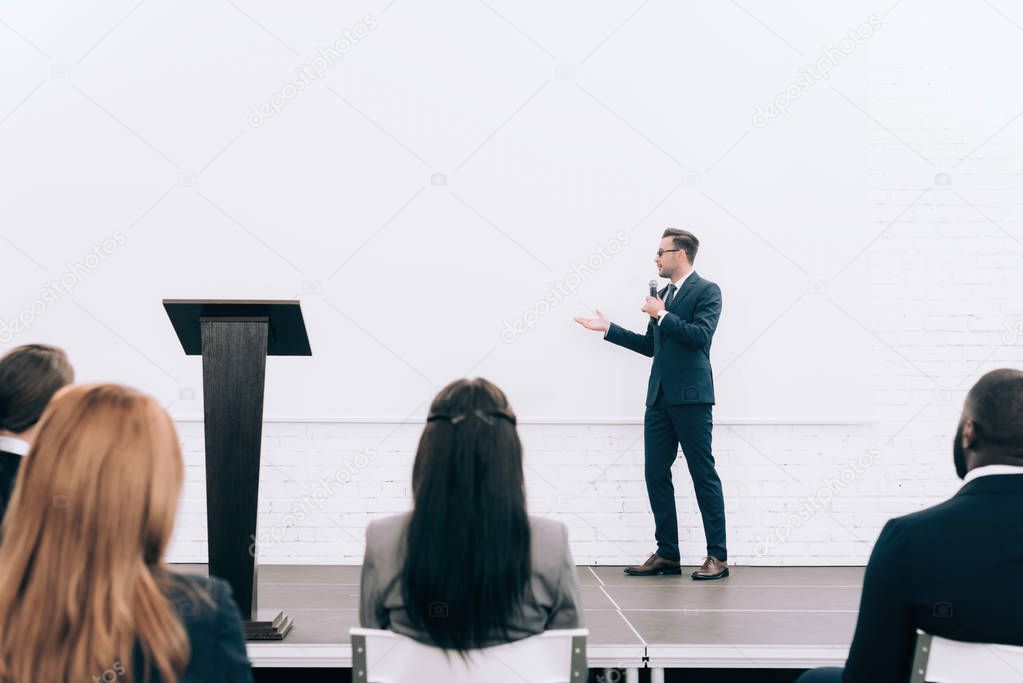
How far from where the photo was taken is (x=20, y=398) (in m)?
2.11

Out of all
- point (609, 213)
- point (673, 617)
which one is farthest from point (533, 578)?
point (609, 213)

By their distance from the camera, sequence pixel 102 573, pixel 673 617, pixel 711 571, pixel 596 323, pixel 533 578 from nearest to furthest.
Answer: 1. pixel 102 573
2. pixel 533 578
3. pixel 673 617
4. pixel 711 571
5. pixel 596 323

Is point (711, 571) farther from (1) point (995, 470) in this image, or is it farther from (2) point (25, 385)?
(2) point (25, 385)

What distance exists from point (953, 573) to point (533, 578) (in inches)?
27.3

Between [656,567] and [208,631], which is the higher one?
[208,631]

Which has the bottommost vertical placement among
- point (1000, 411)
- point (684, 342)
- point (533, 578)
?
point (533, 578)

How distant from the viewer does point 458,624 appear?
1445 millimetres

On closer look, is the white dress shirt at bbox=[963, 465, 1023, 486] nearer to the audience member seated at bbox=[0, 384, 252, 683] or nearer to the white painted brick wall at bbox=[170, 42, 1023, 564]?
the audience member seated at bbox=[0, 384, 252, 683]

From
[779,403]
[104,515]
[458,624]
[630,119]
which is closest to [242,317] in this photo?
[458,624]

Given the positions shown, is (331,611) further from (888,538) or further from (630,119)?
(630,119)

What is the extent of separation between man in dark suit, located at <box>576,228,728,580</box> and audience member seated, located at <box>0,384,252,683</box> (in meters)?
3.15

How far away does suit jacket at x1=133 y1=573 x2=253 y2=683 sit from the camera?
43.0 inches

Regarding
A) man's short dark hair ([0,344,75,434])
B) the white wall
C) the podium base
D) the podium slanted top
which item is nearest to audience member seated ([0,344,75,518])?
man's short dark hair ([0,344,75,434])

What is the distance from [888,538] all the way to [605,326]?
2691 millimetres
